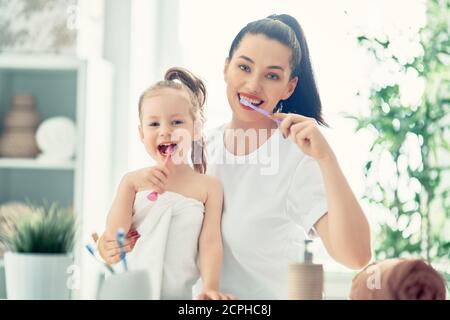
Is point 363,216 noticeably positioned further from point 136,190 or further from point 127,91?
point 127,91

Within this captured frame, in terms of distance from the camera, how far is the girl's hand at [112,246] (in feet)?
4.88

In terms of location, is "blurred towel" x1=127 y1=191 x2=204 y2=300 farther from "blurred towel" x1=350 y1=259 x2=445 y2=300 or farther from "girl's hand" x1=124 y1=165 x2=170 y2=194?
"blurred towel" x1=350 y1=259 x2=445 y2=300

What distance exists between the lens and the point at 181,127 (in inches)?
58.2

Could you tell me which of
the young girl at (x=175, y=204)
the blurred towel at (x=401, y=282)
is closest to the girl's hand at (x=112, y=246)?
the young girl at (x=175, y=204)

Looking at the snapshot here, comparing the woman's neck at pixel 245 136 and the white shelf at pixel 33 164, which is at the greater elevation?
the woman's neck at pixel 245 136

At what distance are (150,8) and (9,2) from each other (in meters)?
0.42

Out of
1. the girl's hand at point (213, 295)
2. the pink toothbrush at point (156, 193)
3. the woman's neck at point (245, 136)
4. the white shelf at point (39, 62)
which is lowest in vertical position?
the girl's hand at point (213, 295)

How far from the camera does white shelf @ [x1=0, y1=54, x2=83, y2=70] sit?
5.82 feet

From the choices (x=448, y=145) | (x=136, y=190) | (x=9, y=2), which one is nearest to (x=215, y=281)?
(x=136, y=190)

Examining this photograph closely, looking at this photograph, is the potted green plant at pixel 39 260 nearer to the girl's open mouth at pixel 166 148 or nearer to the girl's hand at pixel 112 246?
the girl's hand at pixel 112 246

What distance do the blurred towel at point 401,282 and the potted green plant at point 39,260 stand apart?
61cm

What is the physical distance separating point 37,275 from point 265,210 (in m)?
0.49

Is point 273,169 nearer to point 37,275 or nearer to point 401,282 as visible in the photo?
point 401,282

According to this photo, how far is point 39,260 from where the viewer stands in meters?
1.55
